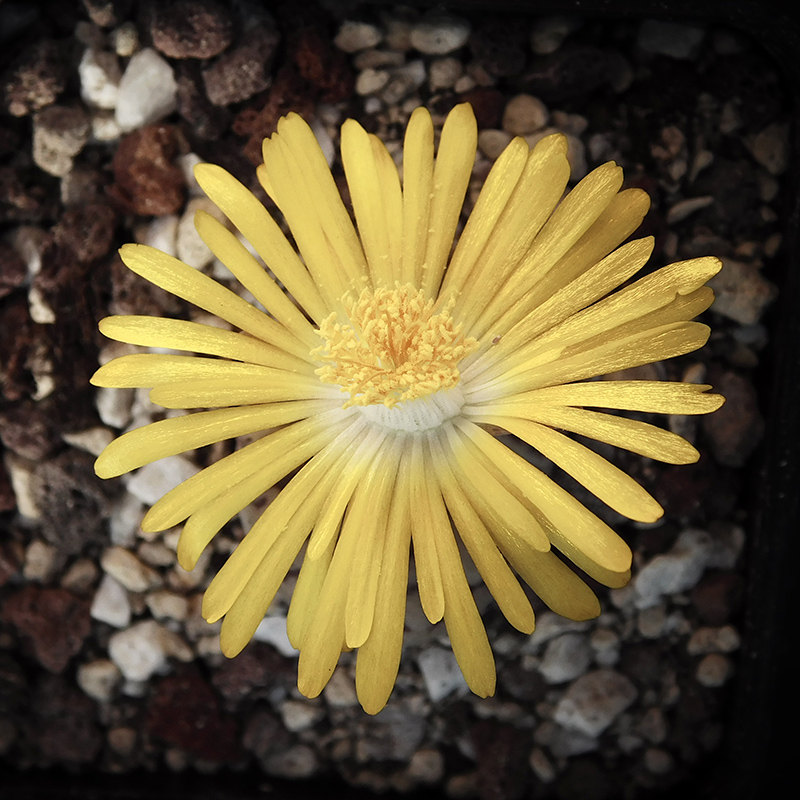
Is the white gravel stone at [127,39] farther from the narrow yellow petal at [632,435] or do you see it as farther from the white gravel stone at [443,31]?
the narrow yellow petal at [632,435]

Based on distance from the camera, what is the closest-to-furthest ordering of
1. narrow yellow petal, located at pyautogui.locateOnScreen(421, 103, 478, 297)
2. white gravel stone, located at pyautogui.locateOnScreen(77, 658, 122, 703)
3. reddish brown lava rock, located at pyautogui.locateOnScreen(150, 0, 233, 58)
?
narrow yellow petal, located at pyautogui.locateOnScreen(421, 103, 478, 297) → reddish brown lava rock, located at pyautogui.locateOnScreen(150, 0, 233, 58) → white gravel stone, located at pyautogui.locateOnScreen(77, 658, 122, 703)

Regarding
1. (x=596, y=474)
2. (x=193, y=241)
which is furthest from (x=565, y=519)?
(x=193, y=241)

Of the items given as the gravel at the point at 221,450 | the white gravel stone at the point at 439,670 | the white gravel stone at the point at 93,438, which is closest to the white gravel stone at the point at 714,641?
the gravel at the point at 221,450

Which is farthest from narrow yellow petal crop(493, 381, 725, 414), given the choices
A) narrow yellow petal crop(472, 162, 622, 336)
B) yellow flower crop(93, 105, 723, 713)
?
narrow yellow petal crop(472, 162, 622, 336)

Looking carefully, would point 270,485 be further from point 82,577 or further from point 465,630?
point 82,577

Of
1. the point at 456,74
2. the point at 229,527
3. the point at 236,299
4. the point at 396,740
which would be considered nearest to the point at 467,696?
the point at 396,740

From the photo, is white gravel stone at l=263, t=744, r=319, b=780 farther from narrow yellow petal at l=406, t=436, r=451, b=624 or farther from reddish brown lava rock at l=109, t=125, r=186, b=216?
reddish brown lava rock at l=109, t=125, r=186, b=216
